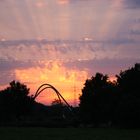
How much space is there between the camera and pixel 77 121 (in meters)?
118

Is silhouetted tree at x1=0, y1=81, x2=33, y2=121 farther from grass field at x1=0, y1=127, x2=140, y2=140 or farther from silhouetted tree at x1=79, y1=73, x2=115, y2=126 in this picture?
grass field at x1=0, y1=127, x2=140, y2=140

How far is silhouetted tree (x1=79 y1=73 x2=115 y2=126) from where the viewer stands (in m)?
108

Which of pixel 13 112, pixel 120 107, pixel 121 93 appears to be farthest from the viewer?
pixel 13 112

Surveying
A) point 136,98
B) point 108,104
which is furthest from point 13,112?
point 136,98

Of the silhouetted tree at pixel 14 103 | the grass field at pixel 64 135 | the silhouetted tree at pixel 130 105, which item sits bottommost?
the grass field at pixel 64 135

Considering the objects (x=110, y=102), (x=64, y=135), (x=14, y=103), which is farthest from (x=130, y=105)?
(x=14, y=103)

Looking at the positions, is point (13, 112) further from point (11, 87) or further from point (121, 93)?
point (121, 93)

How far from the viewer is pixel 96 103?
11181 centimetres

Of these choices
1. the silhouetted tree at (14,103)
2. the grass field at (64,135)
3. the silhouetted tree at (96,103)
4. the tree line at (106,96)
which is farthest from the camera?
the silhouetted tree at (14,103)

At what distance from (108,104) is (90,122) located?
324 inches

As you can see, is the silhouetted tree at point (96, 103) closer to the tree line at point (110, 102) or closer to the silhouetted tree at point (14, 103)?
the tree line at point (110, 102)

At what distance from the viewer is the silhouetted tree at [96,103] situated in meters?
108

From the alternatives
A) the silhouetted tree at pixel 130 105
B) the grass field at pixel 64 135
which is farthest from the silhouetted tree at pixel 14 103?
the grass field at pixel 64 135

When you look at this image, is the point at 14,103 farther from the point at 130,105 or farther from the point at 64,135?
the point at 64,135
